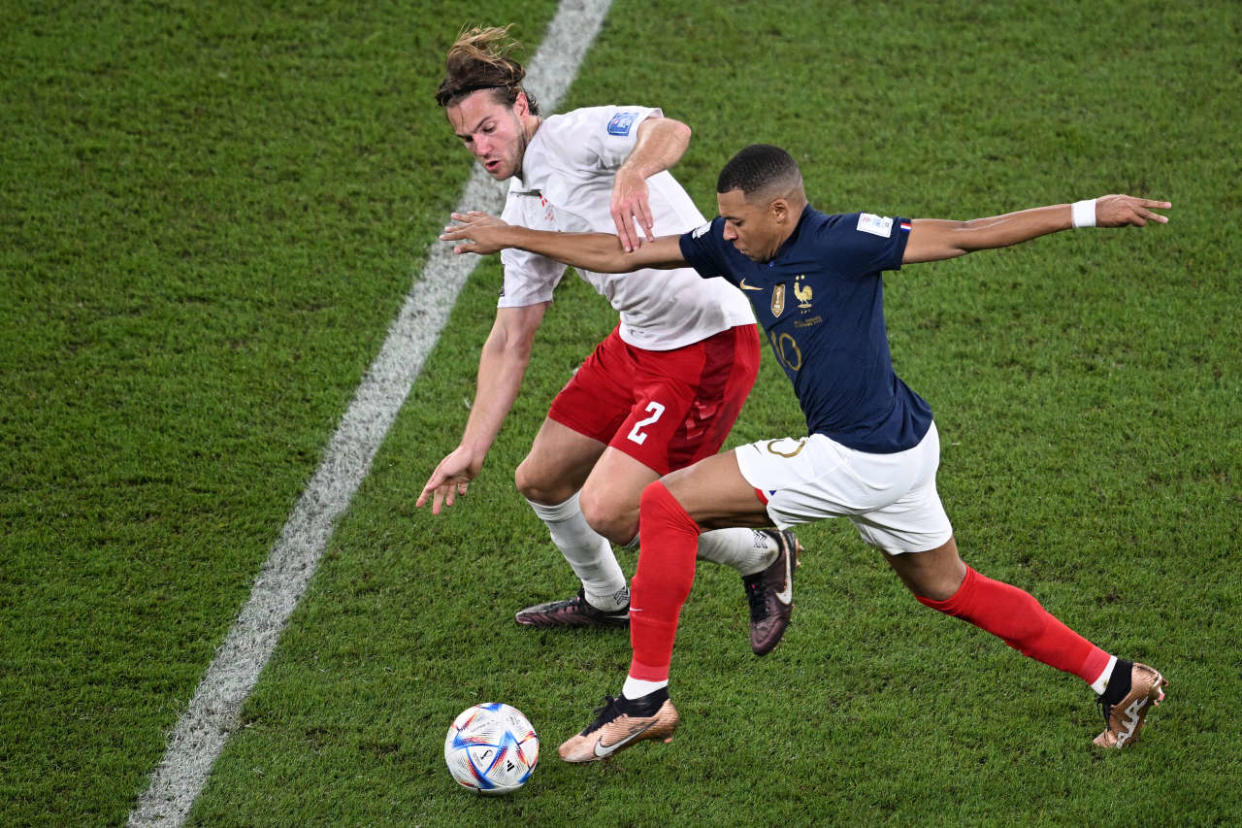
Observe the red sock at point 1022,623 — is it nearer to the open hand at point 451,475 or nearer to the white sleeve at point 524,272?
the open hand at point 451,475

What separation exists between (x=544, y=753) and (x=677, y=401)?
127 centimetres

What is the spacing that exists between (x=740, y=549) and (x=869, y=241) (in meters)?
1.26

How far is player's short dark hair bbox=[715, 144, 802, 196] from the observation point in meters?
3.73

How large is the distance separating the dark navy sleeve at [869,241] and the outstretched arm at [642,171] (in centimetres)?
57

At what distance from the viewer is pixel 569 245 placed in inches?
162

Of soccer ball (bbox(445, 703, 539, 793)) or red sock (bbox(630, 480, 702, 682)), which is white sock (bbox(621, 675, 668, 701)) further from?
soccer ball (bbox(445, 703, 539, 793))

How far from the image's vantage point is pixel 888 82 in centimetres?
754

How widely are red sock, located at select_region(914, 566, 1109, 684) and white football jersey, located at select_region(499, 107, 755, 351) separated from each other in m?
1.21

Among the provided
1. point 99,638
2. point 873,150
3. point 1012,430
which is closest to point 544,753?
point 99,638

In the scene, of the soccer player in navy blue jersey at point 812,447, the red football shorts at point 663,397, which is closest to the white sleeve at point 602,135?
the soccer player in navy blue jersey at point 812,447

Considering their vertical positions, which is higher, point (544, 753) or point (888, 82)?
point (888, 82)

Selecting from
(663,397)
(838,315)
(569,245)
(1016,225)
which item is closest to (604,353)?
(663,397)

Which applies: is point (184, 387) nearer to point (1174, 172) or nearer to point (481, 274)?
point (481, 274)

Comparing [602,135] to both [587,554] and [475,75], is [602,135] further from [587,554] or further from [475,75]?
[587,554]
